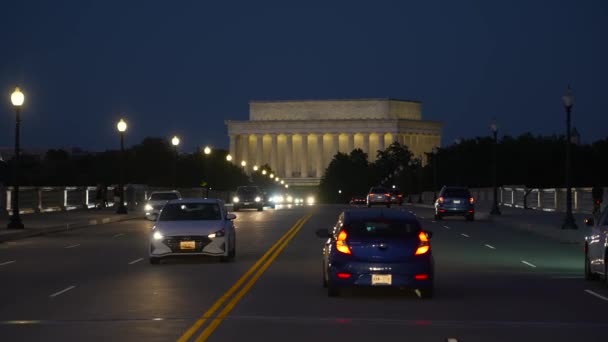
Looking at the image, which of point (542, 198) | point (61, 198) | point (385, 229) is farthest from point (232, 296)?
point (542, 198)

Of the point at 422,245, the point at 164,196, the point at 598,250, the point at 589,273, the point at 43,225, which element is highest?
the point at 164,196

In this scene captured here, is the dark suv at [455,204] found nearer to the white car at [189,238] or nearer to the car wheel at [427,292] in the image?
the white car at [189,238]

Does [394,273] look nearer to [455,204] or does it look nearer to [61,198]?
[455,204]

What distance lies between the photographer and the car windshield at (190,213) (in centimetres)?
2747

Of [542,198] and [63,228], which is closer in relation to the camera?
[63,228]

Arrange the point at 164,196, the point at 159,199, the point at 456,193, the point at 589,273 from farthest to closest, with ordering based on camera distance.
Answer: the point at 164,196
the point at 159,199
the point at 456,193
the point at 589,273

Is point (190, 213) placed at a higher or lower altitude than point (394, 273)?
higher

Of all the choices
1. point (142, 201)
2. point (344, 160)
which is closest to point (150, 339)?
point (142, 201)

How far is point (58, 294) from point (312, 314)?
17.0 feet

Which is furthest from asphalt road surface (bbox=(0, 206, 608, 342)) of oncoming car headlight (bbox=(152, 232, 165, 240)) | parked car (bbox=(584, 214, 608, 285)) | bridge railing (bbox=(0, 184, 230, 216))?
bridge railing (bbox=(0, 184, 230, 216))

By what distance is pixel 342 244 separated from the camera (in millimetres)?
18422

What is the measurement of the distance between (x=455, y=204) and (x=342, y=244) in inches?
1613

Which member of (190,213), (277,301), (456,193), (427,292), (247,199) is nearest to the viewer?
(277,301)

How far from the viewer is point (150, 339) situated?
13.5 m
